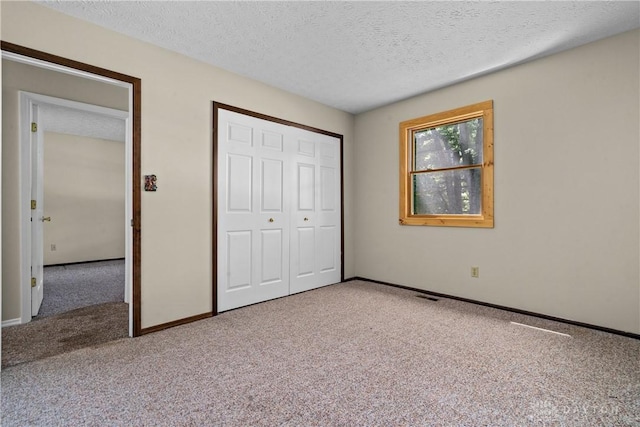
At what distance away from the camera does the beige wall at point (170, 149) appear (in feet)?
8.03

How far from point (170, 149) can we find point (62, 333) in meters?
1.83

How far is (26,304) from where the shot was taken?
2871 mm

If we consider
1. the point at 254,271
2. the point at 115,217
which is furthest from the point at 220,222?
the point at 115,217

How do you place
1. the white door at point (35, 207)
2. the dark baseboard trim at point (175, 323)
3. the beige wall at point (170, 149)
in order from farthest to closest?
the white door at point (35, 207) < the dark baseboard trim at point (175, 323) < the beige wall at point (170, 149)

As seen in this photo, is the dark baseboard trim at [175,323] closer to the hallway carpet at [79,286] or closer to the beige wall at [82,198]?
the hallway carpet at [79,286]

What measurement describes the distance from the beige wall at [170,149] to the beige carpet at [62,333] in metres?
0.31

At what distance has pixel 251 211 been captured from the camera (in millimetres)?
3465

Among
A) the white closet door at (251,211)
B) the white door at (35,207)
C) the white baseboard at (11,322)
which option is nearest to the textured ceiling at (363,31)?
the white closet door at (251,211)

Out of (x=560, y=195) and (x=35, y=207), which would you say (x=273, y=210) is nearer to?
(x=35, y=207)

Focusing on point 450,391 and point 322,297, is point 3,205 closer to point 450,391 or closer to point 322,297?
point 322,297

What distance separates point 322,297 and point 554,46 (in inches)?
134

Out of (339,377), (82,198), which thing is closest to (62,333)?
(339,377)

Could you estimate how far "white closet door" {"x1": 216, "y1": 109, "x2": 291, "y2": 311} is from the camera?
3229mm

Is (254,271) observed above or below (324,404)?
above
